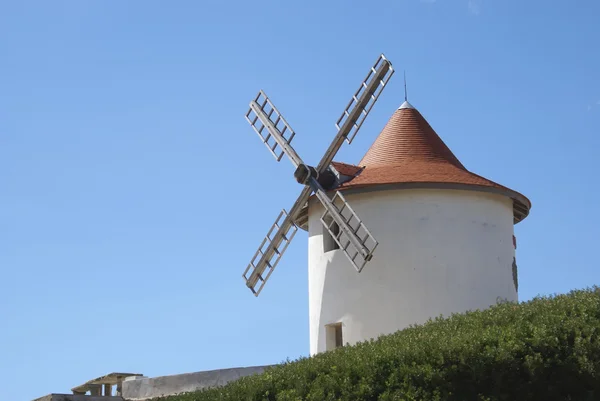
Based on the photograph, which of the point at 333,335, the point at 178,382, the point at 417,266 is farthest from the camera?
the point at 333,335

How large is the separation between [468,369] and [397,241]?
22.1 feet

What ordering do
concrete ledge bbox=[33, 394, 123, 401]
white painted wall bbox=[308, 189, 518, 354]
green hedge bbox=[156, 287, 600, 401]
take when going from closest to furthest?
1. green hedge bbox=[156, 287, 600, 401]
2. concrete ledge bbox=[33, 394, 123, 401]
3. white painted wall bbox=[308, 189, 518, 354]

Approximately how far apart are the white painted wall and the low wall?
2945 millimetres

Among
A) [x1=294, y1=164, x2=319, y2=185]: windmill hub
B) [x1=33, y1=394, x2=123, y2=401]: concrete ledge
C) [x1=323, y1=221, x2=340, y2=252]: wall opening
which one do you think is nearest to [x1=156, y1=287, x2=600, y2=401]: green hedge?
[x1=33, y1=394, x2=123, y2=401]: concrete ledge

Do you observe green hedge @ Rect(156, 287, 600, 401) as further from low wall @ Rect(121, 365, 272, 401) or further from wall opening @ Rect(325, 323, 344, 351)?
wall opening @ Rect(325, 323, 344, 351)

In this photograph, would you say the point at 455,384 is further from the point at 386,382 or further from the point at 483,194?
the point at 483,194

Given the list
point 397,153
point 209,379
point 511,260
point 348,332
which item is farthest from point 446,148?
point 209,379

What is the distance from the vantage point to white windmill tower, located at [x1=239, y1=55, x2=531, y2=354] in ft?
65.8

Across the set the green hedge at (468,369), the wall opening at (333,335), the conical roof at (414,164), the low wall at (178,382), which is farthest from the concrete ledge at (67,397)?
the conical roof at (414,164)

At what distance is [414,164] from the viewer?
850 inches

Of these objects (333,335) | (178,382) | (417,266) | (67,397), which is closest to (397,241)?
(417,266)

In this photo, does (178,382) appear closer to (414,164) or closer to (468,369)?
(468,369)

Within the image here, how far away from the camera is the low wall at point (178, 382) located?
59.9ft

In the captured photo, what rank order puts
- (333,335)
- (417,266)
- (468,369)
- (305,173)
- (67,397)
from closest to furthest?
(468,369), (67,397), (417,266), (333,335), (305,173)
